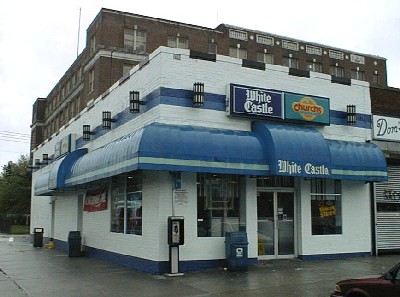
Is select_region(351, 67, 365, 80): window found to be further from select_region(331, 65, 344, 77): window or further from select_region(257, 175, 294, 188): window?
select_region(257, 175, 294, 188): window

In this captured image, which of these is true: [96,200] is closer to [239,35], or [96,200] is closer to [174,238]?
[174,238]

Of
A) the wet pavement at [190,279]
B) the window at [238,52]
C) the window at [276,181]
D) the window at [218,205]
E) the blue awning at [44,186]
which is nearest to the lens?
the wet pavement at [190,279]

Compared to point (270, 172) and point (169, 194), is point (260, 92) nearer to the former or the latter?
point (270, 172)

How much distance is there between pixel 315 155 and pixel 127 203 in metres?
6.14

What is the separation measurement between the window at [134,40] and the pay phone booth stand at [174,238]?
32.5m

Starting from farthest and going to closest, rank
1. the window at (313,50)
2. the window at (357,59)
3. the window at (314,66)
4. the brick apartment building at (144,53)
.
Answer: the window at (357,59), the window at (313,50), the window at (314,66), the brick apartment building at (144,53)

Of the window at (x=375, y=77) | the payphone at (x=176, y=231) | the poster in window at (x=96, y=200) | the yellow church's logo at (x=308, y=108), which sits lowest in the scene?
the payphone at (x=176, y=231)

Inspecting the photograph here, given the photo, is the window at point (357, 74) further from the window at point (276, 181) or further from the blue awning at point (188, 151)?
the blue awning at point (188, 151)

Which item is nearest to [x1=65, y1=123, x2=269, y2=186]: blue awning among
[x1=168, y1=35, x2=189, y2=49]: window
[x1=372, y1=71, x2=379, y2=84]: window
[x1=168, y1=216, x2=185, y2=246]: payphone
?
[x1=168, y1=216, x2=185, y2=246]: payphone

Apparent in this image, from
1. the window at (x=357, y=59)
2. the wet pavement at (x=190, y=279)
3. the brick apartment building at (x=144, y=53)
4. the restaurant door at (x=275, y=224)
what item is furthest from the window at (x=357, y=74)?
the restaurant door at (x=275, y=224)

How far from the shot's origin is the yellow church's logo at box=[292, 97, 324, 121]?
15.3 m

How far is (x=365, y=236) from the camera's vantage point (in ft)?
54.2

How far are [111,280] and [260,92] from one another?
6904 mm

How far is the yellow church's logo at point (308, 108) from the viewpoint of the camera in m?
15.3
